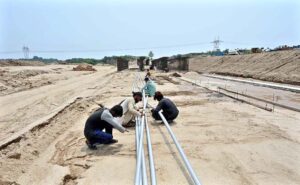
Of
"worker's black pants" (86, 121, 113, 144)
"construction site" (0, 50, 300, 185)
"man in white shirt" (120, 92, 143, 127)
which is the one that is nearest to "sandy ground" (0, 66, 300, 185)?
"construction site" (0, 50, 300, 185)

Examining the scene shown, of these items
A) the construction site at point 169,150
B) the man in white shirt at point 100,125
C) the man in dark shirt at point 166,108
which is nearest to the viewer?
the construction site at point 169,150

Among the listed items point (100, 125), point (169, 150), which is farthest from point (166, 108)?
point (100, 125)

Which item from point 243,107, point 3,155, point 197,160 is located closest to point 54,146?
point 3,155

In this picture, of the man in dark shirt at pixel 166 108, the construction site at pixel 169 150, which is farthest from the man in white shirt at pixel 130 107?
the man in dark shirt at pixel 166 108

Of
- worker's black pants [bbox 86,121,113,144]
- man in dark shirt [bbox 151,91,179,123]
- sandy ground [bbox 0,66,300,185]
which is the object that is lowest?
Result: sandy ground [bbox 0,66,300,185]

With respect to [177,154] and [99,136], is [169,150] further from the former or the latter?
[99,136]

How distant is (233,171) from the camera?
5.90 meters

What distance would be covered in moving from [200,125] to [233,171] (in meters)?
3.73

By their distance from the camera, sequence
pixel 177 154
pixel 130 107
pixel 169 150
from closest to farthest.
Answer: pixel 177 154 → pixel 169 150 → pixel 130 107

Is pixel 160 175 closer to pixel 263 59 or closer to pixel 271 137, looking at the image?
pixel 271 137

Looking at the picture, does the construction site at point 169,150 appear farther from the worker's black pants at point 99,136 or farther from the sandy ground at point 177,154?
the worker's black pants at point 99,136

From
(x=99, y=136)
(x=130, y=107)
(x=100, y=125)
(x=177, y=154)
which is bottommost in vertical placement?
(x=177, y=154)

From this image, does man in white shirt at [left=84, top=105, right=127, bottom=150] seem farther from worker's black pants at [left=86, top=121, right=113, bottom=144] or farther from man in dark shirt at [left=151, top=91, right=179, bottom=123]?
man in dark shirt at [left=151, top=91, right=179, bottom=123]

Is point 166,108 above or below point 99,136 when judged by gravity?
above
